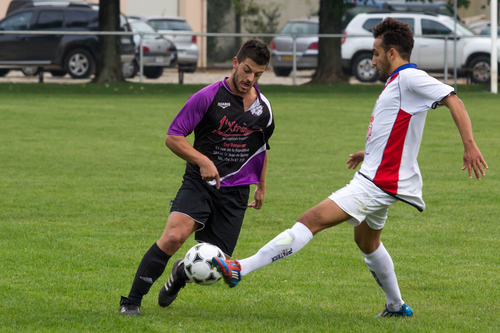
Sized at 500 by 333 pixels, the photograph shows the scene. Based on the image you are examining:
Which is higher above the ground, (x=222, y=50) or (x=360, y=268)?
(x=222, y=50)

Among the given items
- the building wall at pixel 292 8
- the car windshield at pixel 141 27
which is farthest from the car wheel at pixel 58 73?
the building wall at pixel 292 8

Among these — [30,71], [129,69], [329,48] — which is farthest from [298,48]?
[30,71]

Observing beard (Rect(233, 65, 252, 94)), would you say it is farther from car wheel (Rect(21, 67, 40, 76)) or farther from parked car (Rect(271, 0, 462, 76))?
car wheel (Rect(21, 67, 40, 76))

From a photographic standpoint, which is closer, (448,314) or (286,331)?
(286,331)

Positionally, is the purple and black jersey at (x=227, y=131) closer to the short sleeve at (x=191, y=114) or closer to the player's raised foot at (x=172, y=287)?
the short sleeve at (x=191, y=114)

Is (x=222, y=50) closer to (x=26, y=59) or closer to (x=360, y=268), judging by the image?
(x=26, y=59)

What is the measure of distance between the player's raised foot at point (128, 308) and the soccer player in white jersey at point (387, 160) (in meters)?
0.72

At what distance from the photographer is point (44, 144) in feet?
41.7

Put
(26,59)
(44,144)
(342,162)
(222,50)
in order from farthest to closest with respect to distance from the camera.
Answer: (222,50)
(26,59)
(44,144)
(342,162)

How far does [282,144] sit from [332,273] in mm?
7675

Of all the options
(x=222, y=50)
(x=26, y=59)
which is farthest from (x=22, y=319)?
(x=222, y=50)

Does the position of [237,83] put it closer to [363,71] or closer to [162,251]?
[162,251]

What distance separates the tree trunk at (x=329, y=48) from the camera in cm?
2384

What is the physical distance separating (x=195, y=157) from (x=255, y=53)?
736 mm
